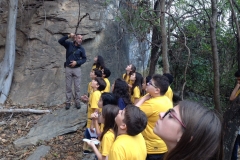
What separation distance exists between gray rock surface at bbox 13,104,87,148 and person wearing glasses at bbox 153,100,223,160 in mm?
5262

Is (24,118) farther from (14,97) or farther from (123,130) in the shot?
(123,130)

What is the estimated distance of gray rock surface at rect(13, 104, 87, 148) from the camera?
6.41m

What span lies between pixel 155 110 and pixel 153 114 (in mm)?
54

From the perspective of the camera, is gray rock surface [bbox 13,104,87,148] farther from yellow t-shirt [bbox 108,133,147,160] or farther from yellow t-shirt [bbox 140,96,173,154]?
yellow t-shirt [bbox 108,133,147,160]

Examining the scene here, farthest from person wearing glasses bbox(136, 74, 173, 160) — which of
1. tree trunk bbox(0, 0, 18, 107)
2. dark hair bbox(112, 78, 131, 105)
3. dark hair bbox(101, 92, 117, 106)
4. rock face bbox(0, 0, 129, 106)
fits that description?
tree trunk bbox(0, 0, 18, 107)

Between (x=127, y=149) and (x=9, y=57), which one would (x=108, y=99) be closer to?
(x=127, y=149)

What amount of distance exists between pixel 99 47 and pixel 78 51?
140 inches

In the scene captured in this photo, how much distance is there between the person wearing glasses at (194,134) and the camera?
1411 mm

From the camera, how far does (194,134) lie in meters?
1.43

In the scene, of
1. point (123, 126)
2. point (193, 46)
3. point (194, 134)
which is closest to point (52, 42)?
point (193, 46)

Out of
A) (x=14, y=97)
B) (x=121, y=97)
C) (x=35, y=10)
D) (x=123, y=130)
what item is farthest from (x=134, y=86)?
(x=35, y=10)

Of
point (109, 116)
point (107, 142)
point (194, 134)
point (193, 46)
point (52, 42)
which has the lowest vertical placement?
point (107, 142)

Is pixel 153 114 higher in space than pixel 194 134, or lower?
lower

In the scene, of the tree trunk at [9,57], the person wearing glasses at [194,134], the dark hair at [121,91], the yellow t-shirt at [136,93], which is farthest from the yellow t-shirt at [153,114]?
the tree trunk at [9,57]
